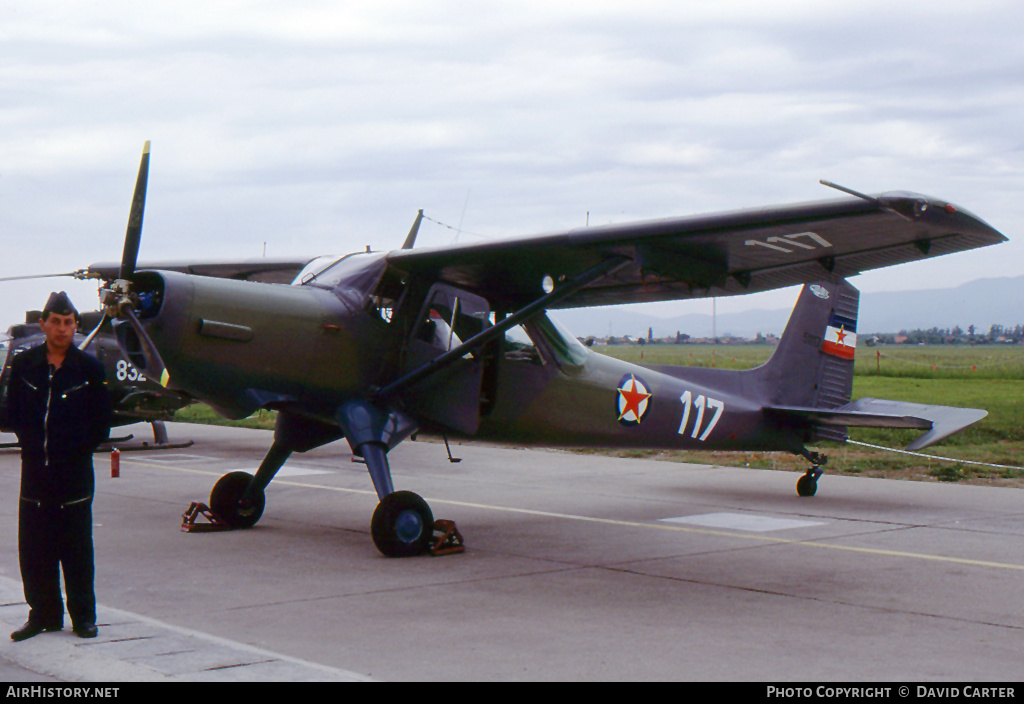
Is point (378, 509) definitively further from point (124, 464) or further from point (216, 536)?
point (124, 464)

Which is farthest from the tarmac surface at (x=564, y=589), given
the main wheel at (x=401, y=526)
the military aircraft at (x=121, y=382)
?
the military aircraft at (x=121, y=382)

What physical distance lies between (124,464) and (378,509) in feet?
28.5

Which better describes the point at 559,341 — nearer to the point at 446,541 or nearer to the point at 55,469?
the point at 446,541

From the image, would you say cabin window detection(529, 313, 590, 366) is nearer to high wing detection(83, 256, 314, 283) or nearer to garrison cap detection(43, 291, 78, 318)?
high wing detection(83, 256, 314, 283)

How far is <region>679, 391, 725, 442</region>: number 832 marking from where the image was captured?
35.4 ft

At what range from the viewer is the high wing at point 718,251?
22.0ft

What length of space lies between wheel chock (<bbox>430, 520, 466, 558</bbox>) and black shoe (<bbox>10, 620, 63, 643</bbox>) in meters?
3.47

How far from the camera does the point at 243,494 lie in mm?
9453

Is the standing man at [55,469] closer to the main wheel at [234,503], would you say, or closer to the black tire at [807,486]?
the main wheel at [234,503]

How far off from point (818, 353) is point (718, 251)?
16.7 ft

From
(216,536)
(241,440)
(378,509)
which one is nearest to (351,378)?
(378,509)

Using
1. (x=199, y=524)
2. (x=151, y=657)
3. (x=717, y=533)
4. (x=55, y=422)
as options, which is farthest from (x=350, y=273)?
(x=151, y=657)

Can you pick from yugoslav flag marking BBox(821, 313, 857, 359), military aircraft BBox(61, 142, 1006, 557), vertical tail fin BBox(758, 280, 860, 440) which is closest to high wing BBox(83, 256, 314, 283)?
military aircraft BBox(61, 142, 1006, 557)

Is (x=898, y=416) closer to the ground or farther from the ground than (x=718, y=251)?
closer to the ground
